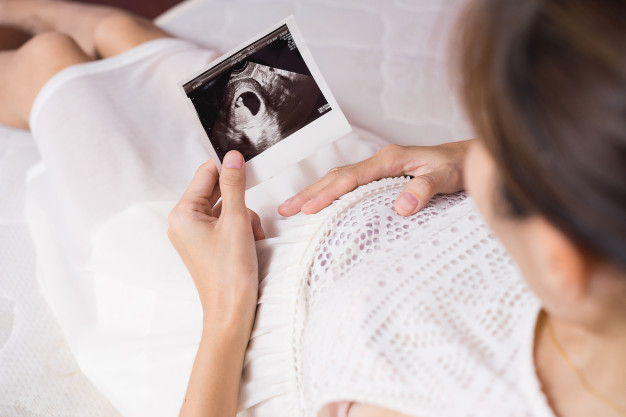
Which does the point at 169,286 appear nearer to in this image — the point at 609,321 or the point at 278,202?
the point at 278,202

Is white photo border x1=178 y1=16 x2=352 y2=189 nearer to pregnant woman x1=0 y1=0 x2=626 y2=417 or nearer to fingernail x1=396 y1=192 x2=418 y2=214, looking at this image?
pregnant woman x1=0 y1=0 x2=626 y2=417

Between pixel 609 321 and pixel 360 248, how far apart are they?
363 mm

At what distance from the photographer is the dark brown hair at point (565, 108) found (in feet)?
1.19

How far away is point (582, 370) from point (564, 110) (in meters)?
0.33

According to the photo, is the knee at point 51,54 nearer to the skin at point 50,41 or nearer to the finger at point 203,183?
the skin at point 50,41

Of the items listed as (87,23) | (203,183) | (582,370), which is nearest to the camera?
(582,370)

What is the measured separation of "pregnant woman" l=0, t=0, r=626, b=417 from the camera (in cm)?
38

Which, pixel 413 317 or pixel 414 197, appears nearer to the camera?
pixel 413 317

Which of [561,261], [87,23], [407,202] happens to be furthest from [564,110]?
[87,23]

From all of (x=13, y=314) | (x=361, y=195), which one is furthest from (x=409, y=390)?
(x=13, y=314)

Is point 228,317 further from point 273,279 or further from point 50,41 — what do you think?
point 50,41

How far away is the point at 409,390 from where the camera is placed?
0.61 meters

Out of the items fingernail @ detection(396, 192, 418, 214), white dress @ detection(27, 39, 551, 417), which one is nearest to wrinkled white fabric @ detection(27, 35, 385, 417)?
white dress @ detection(27, 39, 551, 417)

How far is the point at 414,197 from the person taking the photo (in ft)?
2.70
